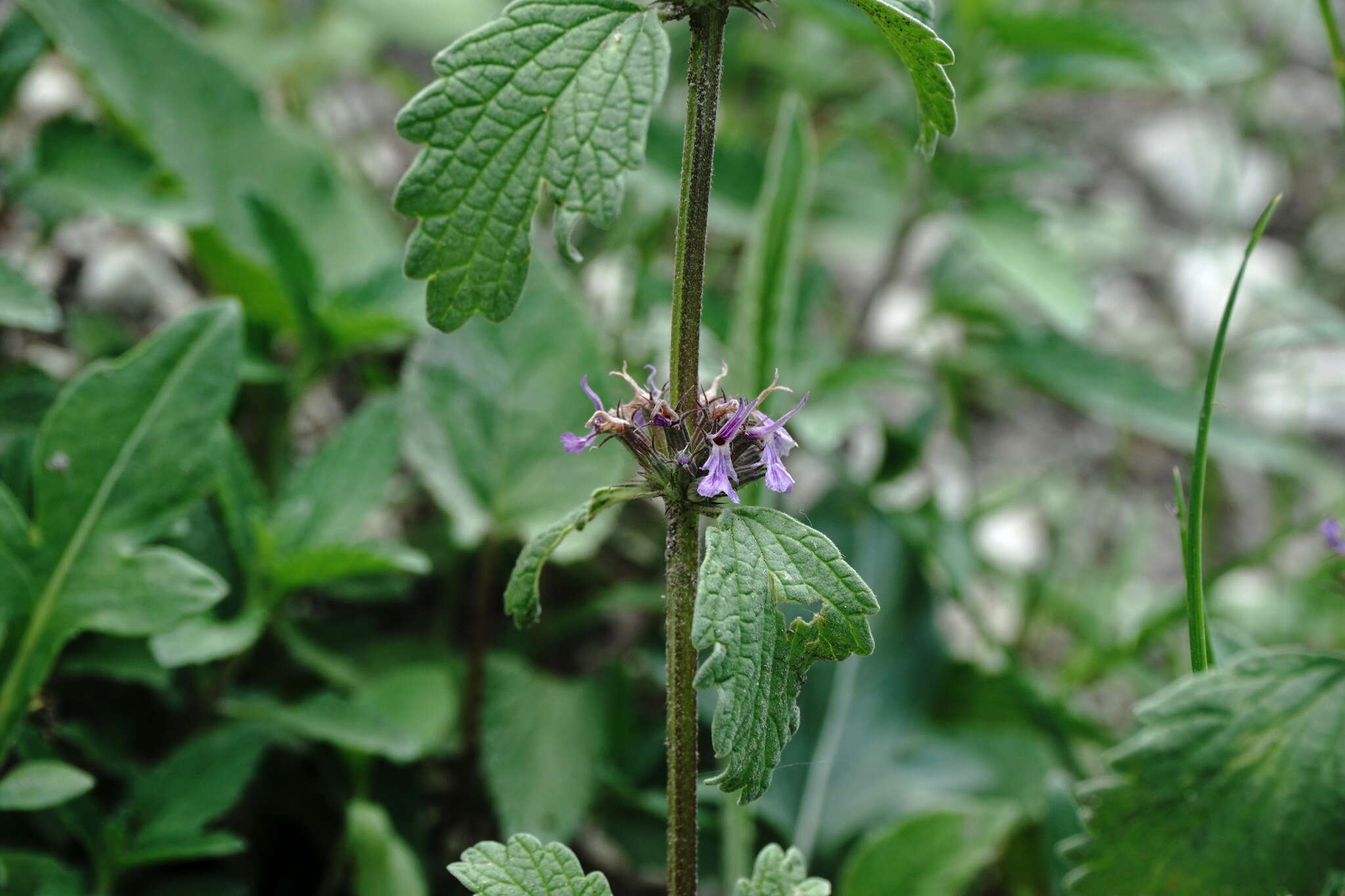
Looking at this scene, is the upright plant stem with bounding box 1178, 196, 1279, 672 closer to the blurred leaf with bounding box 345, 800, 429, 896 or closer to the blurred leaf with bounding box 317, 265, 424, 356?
the blurred leaf with bounding box 345, 800, 429, 896

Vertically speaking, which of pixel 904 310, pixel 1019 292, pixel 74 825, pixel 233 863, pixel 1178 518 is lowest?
pixel 233 863

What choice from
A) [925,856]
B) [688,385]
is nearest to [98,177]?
[688,385]

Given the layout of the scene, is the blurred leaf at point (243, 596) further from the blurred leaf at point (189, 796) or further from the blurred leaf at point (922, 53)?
the blurred leaf at point (922, 53)

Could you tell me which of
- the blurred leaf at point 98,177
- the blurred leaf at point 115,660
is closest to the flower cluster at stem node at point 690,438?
the blurred leaf at point 115,660

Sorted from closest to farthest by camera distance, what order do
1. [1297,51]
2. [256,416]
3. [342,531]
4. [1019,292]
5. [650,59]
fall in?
[650,59]
[342,531]
[256,416]
[1019,292]
[1297,51]

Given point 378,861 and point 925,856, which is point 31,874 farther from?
point 925,856

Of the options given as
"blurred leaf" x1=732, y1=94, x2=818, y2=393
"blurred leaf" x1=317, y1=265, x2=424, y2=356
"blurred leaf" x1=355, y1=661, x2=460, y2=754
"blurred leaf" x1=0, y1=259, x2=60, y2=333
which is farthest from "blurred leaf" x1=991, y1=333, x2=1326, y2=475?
"blurred leaf" x1=0, y1=259, x2=60, y2=333

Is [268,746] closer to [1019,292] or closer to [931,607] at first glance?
[931,607]

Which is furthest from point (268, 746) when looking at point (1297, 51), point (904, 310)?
point (1297, 51)
